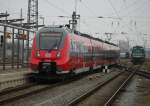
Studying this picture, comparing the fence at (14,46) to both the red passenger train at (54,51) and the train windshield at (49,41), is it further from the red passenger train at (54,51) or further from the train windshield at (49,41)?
the train windshield at (49,41)

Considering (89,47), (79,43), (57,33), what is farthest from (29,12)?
(57,33)

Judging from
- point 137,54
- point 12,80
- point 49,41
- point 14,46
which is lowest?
point 12,80

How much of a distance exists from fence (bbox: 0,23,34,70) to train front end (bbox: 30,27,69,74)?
2523mm

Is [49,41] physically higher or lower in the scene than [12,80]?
higher

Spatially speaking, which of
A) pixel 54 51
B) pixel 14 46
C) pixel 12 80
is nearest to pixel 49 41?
pixel 54 51

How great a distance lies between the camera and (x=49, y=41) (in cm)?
2133

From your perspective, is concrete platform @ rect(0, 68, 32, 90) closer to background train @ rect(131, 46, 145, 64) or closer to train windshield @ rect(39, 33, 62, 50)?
train windshield @ rect(39, 33, 62, 50)

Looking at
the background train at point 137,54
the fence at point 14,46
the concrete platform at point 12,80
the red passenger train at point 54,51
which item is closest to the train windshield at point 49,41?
the red passenger train at point 54,51

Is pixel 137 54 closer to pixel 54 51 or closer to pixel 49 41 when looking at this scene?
pixel 49 41

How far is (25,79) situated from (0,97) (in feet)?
22.7

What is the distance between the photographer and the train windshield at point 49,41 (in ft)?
69.5

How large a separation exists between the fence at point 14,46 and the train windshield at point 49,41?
2.66 meters

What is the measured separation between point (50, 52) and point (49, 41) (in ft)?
2.50

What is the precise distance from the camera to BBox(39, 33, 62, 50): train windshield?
2119cm
